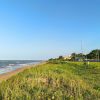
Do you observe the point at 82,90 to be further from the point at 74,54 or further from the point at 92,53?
the point at 74,54

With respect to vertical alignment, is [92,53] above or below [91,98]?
above

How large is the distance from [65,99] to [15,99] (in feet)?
6.13

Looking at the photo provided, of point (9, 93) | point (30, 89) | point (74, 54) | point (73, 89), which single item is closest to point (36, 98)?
point (9, 93)

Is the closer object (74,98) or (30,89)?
(74,98)

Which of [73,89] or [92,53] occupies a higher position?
[92,53]

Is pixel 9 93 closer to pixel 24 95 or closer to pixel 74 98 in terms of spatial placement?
pixel 24 95

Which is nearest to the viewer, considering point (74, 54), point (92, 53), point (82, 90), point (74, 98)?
point (74, 98)

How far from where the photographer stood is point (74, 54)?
5871 inches

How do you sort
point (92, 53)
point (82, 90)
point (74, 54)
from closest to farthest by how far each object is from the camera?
point (82, 90)
point (92, 53)
point (74, 54)

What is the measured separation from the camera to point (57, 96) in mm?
9586

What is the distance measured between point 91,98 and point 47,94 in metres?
1.81

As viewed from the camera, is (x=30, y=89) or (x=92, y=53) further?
(x=92, y=53)

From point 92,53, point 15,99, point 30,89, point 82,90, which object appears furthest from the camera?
point 92,53

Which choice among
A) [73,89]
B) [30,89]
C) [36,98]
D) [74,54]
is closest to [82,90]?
[73,89]
